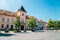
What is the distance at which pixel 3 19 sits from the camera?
62.8 meters

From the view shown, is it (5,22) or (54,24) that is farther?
(54,24)

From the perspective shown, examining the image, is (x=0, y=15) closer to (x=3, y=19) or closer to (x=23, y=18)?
(x=3, y=19)

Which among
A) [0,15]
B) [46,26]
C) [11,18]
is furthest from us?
[46,26]

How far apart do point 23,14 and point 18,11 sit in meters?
3.00

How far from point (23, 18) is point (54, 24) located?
32747 mm

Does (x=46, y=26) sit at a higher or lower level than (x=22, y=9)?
lower

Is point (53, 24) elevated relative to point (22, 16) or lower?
lower

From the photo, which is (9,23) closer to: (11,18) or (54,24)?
(11,18)

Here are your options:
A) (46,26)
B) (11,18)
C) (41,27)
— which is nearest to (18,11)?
(11,18)

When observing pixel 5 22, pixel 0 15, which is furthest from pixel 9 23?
pixel 0 15

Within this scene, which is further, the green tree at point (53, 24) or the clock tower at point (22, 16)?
the green tree at point (53, 24)

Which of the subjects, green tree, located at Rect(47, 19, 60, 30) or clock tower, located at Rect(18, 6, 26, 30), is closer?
clock tower, located at Rect(18, 6, 26, 30)

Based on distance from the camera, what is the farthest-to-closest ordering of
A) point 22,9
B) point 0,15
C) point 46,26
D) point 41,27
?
1. point 46,26
2. point 41,27
3. point 22,9
4. point 0,15

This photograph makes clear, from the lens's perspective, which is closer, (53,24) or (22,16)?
(22,16)
